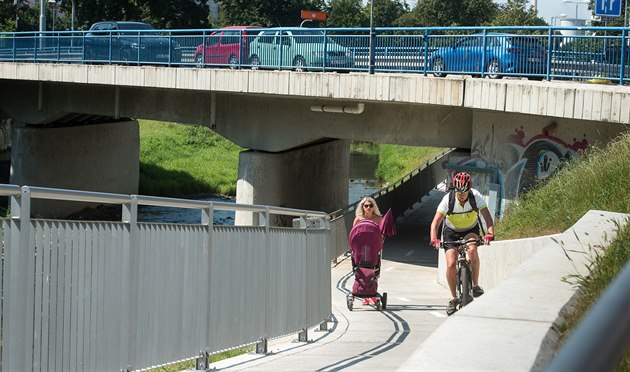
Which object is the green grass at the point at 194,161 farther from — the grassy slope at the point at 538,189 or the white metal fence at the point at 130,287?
the white metal fence at the point at 130,287

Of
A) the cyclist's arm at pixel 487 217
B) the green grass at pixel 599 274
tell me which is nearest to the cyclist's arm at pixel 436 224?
the cyclist's arm at pixel 487 217

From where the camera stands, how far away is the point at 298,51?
24.6 m

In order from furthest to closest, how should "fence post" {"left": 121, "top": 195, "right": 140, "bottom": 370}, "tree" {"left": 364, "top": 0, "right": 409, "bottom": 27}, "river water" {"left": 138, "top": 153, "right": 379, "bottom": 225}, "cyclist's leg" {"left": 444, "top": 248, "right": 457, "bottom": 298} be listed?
"tree" {"left": 364, "top": 0, "right": 409, "bottom": 27}, "river water" {"left": 138, "top": 153, "right": 379, "bottom": 225}, "cyclist's leg" {"left": 444, "top": 248, "right": 457, "bottom": 298}, "fence post" {"left": 121, "top": 195, "right": 140, "bottom": 370}

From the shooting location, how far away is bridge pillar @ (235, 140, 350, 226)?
2797 cm

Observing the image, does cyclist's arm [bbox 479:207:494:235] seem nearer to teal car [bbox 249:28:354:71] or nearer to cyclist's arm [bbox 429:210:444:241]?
cyclist's arm [bbox 429:210:444:241]

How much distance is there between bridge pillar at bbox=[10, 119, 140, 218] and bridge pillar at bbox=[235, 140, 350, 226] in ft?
30.8

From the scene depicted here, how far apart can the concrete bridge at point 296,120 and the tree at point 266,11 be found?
4561cm

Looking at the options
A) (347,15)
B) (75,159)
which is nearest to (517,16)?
(347,15)

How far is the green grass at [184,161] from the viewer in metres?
42.6

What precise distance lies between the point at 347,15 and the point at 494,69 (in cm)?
7252

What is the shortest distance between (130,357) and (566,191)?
28.3 ft

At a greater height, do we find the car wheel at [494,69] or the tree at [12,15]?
the tree at [12,15]

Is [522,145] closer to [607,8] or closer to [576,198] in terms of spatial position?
[607,8]

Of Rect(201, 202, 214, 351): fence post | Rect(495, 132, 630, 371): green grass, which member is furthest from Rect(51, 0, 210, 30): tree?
Rect(201, 202, 214, 351): fence post
